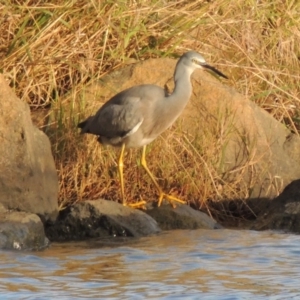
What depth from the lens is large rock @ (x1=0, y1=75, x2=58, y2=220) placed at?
6.98 m

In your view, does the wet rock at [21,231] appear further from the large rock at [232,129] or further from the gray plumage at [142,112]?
the large rock at [232,129]

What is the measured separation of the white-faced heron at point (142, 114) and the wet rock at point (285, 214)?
0.66m

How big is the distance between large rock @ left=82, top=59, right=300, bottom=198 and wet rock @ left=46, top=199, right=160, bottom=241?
1282 mm

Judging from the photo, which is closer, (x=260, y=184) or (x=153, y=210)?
(x=153, y=210)

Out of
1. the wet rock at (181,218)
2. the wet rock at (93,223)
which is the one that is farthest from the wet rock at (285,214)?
the wet rock at (93,223)

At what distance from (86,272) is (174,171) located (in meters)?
2.30

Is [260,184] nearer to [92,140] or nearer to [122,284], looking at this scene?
[92,140]

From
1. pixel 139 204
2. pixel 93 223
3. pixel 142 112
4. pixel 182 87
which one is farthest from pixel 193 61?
pixel 93 223

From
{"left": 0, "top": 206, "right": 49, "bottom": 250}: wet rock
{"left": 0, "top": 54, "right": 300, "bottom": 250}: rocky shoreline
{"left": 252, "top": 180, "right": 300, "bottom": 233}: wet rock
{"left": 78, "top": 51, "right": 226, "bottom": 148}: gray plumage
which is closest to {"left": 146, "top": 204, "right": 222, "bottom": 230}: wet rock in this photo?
{"left": 0, "top": 54, "right": 300, "bottom": 250}: rocky shoreline

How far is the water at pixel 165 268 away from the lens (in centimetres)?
541

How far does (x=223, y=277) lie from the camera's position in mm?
5824

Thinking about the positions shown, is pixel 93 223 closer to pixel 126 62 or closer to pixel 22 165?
pixel 22 165

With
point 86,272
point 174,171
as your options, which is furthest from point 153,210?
point 86,272

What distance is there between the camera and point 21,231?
21.3 ft
